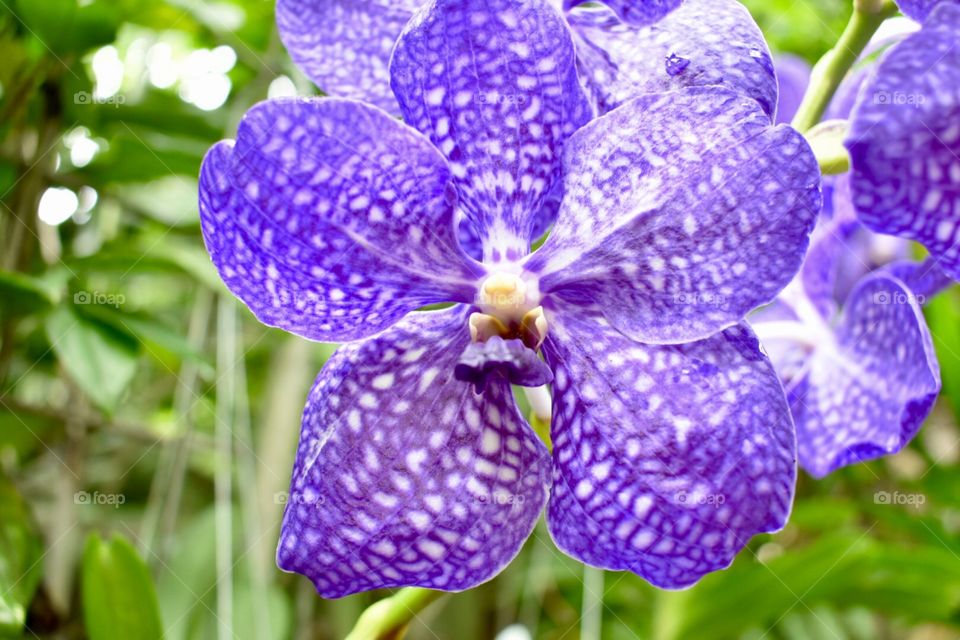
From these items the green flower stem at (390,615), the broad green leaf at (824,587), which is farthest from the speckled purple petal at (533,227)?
the broad green leaf at (824,587)

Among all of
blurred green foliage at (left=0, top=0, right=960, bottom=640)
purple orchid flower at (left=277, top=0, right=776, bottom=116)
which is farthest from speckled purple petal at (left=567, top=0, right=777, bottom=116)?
blurred green foliage at (left=0, top=0, right=960, bottom=640)

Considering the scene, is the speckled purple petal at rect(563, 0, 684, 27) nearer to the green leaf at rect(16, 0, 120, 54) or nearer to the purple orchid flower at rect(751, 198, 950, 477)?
the purple orchid flower at rect(751, 198, 950, 477)

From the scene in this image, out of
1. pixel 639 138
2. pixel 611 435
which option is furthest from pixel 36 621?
pixel 639 138

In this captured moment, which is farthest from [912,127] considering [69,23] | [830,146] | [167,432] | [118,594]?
[167,432]

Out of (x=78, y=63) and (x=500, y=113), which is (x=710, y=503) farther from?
(x=78, y=63)

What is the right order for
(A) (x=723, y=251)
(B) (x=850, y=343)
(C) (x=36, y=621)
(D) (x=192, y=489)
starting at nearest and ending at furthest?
(A) (x=723, y=251) < (B) (x=850, y=343) < (C) (x=36, y=621) < (D) (x=192, y=489)

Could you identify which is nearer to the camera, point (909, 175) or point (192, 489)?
point (909, 175)
